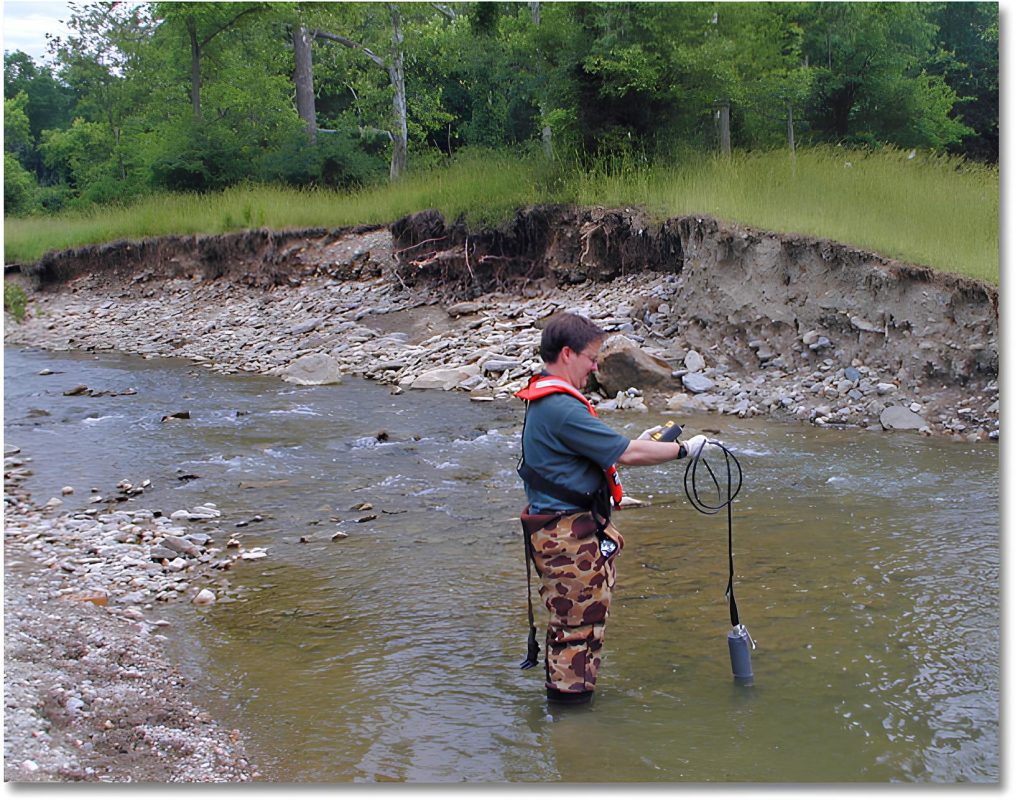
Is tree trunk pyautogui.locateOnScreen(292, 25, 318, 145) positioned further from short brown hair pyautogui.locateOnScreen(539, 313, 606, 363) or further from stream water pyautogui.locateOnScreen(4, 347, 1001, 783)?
short brown hair pyautogui.locateOnScreen(539, 313, 606, 363)

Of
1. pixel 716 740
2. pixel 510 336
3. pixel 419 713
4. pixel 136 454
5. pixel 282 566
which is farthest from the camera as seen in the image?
pixel 510 336

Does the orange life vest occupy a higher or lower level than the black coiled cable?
higher

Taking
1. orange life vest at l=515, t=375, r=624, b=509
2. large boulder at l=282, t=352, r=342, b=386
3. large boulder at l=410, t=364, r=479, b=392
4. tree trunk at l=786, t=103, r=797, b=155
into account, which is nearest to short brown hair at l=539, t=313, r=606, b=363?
orange life vest at l=515, t=375, r=624, b=509

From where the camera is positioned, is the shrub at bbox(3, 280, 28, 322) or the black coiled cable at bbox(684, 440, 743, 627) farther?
the shrub at bbox(3, 280, 28, 322)

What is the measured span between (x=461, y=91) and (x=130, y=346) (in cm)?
1712

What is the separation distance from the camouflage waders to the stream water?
0.26m

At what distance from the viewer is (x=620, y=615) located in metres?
6.25

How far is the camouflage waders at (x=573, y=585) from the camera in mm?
4781

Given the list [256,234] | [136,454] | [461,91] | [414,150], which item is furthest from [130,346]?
[461,91]

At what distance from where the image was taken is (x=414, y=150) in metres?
35.0

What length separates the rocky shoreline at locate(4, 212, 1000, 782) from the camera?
509cm

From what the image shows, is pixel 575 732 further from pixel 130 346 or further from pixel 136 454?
pixel 130 346

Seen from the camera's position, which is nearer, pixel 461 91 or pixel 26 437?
pixel 26 437

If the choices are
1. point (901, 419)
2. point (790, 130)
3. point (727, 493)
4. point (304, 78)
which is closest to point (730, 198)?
point (901, 419)
